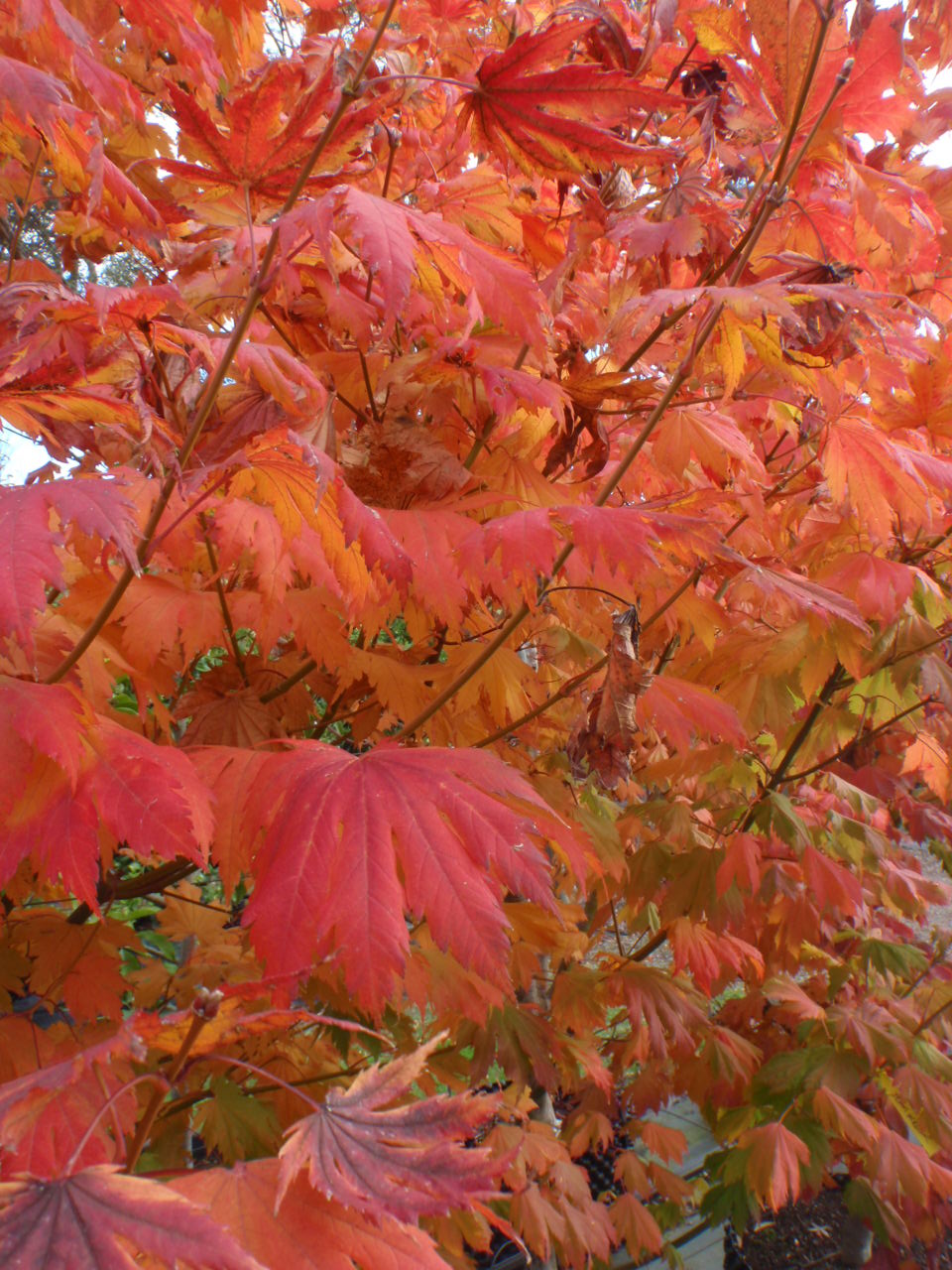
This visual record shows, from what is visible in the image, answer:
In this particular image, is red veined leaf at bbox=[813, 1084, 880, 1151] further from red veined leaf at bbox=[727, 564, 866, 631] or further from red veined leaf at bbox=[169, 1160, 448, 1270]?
red veined leaf at bbox=[169, 1160, 448, 1270]

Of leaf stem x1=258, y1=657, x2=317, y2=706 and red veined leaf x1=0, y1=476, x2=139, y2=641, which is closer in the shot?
red veined leaf x1=0, y1=476, x2=139, y2=641

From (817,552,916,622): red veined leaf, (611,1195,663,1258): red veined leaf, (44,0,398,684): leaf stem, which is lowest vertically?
(611,1195,663,1258): red veined leaf

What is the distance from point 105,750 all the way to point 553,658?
129 centimetres

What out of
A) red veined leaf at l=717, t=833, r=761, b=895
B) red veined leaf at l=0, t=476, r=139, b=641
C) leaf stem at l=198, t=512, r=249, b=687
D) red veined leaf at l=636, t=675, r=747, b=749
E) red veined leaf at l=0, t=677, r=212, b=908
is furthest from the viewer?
red veined leaf at l=717, t=833, r=761, b=895

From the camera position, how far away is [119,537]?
0.69 metres

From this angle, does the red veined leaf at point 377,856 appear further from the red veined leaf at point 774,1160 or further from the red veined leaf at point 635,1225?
the red veined leaf at point 635,1225

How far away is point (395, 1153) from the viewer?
0.55 metres

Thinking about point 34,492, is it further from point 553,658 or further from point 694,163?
point 553,658

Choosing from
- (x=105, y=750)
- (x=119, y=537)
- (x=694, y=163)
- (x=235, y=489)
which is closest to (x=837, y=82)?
(x=694, y=163)

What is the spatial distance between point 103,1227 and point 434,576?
80 cm

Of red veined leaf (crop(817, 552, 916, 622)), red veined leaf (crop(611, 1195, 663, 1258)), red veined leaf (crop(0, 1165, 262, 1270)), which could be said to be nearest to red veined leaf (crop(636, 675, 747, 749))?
red veined leaf (crop(817, 552, 916, 622))

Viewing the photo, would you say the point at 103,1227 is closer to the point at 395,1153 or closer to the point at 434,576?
the point at 395,1153

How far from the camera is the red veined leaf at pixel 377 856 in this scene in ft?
2.59

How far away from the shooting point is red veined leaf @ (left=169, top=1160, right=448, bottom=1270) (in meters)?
0.54
